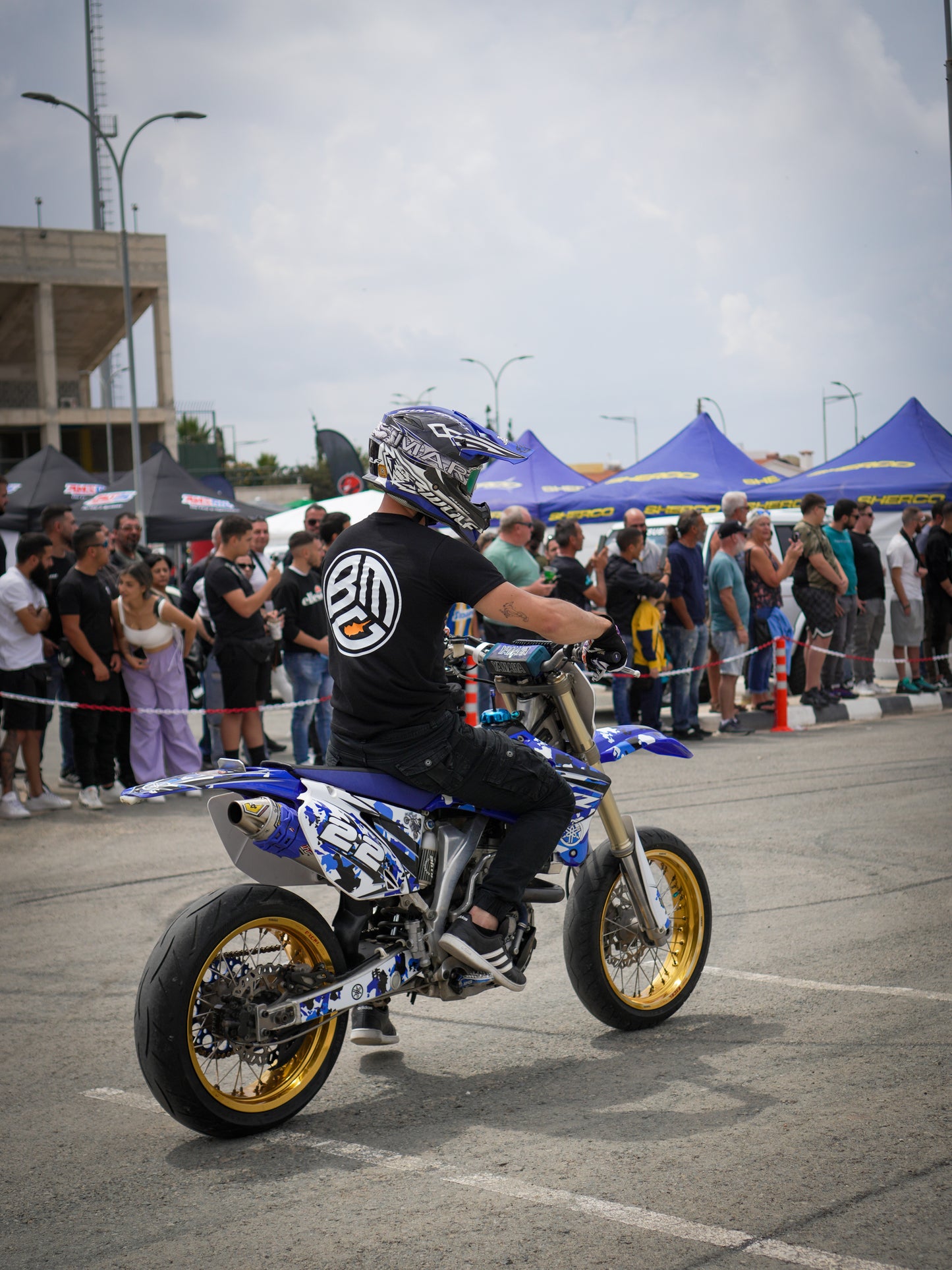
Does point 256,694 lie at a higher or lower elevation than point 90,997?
higher

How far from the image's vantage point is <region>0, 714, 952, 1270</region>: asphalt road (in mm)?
3287

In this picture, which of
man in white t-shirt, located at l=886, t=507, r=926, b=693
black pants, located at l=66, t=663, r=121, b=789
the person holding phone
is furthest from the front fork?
man in white t-shirt, located at l=886, t=507, r=926, b=693

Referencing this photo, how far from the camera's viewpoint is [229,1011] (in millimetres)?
3947

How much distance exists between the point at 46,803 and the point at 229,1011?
6628mm

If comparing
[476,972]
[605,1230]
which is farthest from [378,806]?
[605,1230]

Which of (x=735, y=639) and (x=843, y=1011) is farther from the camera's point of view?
(x=735, y=639)

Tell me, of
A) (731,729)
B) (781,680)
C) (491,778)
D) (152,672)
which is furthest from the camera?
(731,729)

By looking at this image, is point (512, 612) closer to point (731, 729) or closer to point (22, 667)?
point (22, 667)

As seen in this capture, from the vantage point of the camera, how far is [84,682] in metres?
10.3

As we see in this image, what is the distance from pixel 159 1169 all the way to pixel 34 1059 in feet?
4.19

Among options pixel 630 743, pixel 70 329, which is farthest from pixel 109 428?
pixel 630 743

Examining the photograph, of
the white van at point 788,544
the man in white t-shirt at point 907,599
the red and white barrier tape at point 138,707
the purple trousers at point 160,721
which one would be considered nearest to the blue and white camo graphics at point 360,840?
the red and white barrier tape at point 138,707

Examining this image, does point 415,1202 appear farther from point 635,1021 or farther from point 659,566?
point 659,566

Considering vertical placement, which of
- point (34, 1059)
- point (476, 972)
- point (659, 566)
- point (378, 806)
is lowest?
point (34, 1059)
